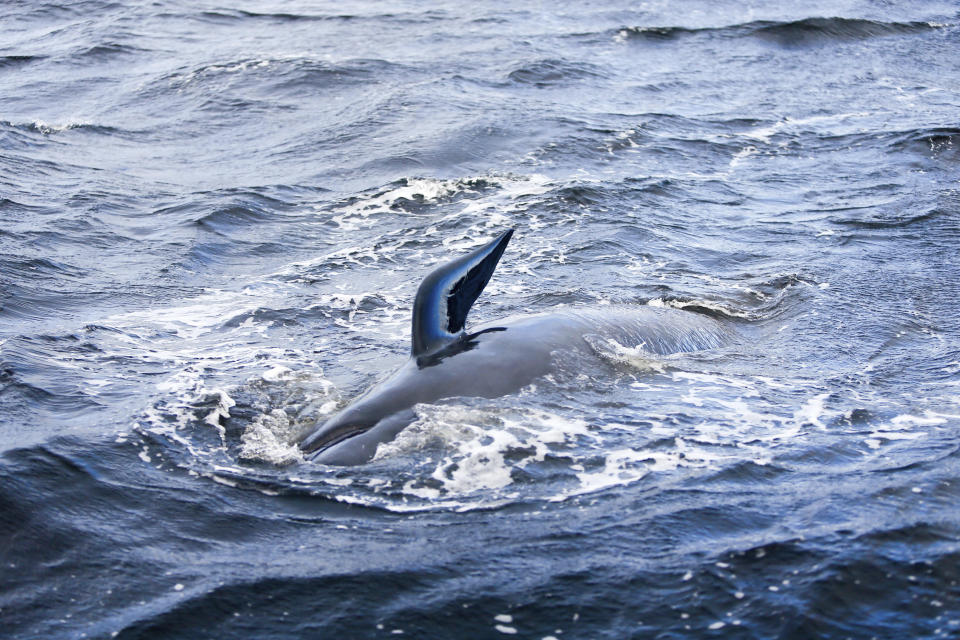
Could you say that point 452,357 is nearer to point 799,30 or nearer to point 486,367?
point 486,367

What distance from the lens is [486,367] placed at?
7.47 meters

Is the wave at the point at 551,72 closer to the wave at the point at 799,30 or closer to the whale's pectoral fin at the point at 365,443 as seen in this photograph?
the wave at the point at 799,30

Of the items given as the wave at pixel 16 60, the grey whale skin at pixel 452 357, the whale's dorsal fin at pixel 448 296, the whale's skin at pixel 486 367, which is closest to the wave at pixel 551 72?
the wave at pixel 16 60

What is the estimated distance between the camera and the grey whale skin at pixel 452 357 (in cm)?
696

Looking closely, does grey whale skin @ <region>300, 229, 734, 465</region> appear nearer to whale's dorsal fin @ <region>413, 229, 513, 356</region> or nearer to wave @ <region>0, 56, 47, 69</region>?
whale's dorsal fin @ <region>413, 229, 513, 356</region>

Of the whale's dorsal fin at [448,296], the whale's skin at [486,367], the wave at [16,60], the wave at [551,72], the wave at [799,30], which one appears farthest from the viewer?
the wave at [799,30]

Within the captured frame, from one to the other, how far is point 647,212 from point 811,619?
954 centimetres

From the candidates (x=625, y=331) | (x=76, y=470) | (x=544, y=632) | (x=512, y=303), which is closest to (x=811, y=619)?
(x=544, y=632)

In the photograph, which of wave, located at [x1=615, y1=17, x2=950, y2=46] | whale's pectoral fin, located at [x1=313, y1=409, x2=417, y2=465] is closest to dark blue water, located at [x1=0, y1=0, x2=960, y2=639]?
whale's pectoral fin, located at [x1=313, y1=409, x2=417, y2=465]

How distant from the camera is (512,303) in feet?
35.4

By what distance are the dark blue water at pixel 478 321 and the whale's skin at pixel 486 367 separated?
139 mm

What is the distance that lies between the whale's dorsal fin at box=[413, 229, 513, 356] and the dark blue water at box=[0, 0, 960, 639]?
552 millimetres

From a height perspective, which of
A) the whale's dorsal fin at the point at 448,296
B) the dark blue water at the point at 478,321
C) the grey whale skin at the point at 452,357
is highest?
the whale's dorsal fin at the point at 448,296

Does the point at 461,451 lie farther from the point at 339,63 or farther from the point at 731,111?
the point at 339,63
